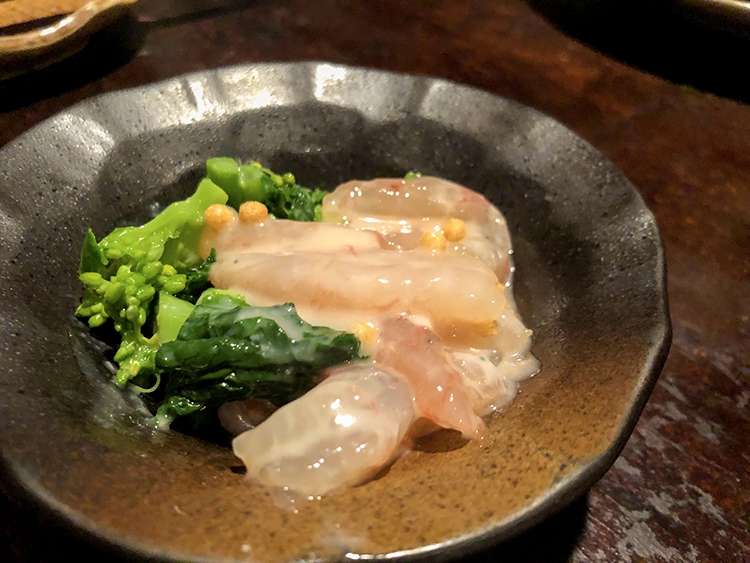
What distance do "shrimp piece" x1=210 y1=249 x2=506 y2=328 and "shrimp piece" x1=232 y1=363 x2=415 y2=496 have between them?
0.33m

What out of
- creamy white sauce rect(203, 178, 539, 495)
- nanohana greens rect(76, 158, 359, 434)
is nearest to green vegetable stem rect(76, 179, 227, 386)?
nanohana greens rect(76, 158, 359, 434)

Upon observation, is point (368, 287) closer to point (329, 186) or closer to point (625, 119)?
point (329, 186)

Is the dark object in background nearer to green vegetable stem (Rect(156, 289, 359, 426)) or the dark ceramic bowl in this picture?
the dark ceramic bowl

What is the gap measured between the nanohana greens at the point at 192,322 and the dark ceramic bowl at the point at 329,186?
4.3 inches

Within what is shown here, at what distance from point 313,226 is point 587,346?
946mm

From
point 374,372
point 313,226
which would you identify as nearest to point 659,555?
point 374,372

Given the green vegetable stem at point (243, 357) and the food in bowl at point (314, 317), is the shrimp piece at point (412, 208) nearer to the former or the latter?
the food in bowl at point (314, 317)

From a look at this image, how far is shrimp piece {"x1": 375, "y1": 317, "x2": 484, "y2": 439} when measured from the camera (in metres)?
1.46

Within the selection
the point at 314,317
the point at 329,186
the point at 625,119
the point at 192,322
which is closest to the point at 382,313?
the point at 314,317

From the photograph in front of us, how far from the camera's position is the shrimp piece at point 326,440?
127cm

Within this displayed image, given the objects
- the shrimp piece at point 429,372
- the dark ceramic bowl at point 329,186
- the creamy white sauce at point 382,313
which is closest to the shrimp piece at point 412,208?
the creamy white sauce at point 382,313

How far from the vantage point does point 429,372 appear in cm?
151

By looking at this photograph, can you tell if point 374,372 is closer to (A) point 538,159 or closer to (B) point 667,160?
(A) point 538,159

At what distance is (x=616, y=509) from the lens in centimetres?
154
